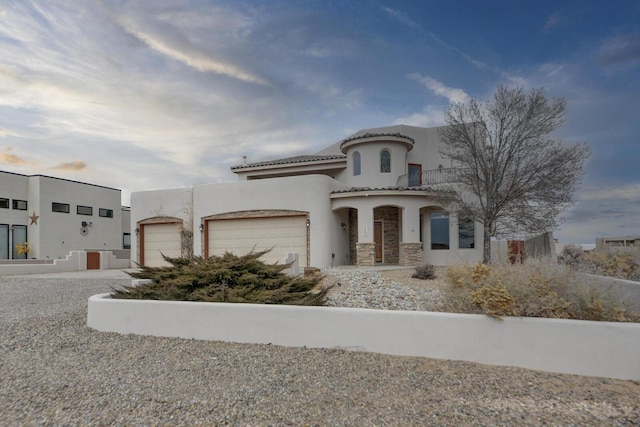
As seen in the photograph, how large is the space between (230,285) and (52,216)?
23.8 m

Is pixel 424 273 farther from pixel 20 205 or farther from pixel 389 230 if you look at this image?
pixel 20 205

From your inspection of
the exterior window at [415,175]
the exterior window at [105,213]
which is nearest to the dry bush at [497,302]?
the exterior window at [415,175]

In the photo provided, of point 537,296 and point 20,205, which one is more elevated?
point 20,205

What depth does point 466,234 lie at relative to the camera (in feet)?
55.7

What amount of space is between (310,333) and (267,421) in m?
1.94

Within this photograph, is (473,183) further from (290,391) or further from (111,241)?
(111,241)

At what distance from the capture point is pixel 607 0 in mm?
8477

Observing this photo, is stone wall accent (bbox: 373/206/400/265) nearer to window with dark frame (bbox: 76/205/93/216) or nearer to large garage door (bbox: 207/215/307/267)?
large garage door (bbox: 207/215/307/267)

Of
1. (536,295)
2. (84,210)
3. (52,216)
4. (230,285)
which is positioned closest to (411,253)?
(230,285)

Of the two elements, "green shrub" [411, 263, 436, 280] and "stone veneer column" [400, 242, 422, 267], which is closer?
"green shrub" [411, 263, 436, 280]

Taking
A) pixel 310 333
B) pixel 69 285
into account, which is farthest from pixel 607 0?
pixel 69 285

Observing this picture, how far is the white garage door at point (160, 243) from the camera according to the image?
18969 mm

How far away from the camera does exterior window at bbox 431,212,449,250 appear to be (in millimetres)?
17156

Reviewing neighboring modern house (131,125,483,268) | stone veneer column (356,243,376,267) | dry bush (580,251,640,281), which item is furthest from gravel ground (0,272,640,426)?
stone veneer column (356,243,376,267)
